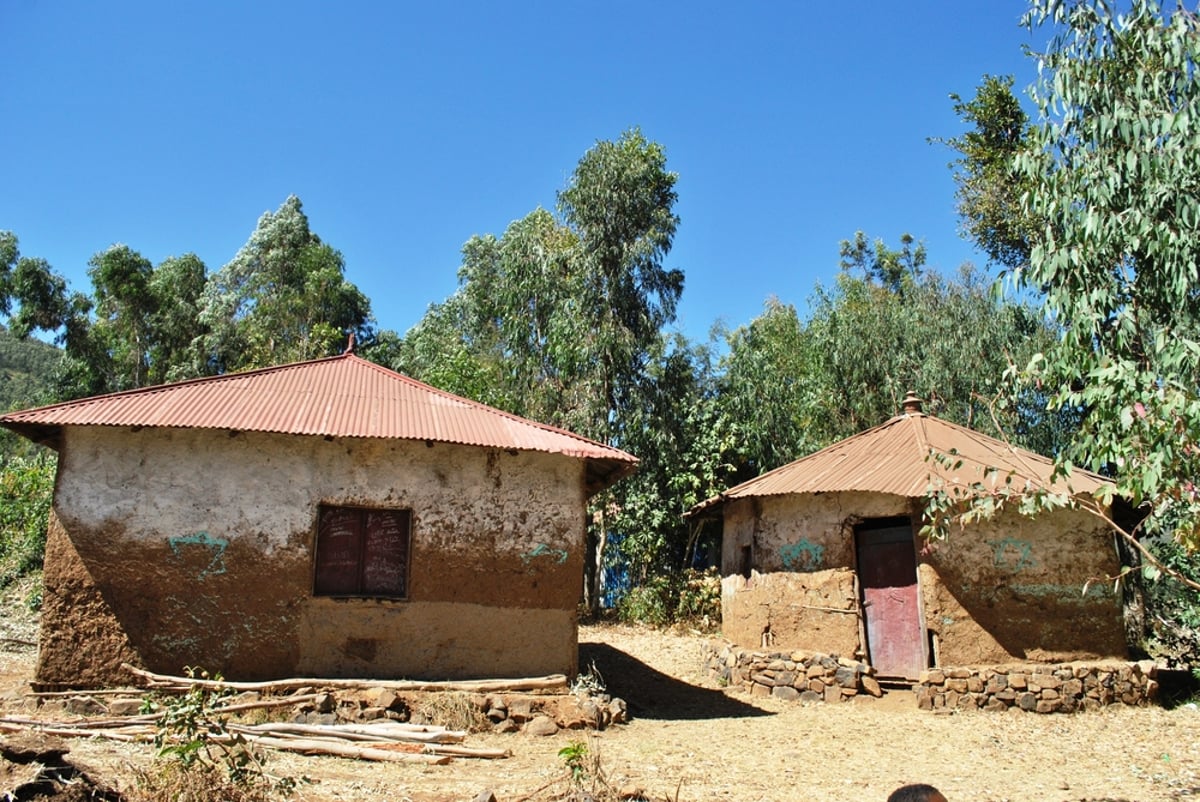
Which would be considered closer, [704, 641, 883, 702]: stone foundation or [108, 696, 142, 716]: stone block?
[108, 696, 142, 716]: stone block

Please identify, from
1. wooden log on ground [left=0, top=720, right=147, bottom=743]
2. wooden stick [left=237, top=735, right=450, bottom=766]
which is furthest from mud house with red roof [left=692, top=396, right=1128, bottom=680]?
wooden log on ground [left=0, top=720, right=147, bottom=743]

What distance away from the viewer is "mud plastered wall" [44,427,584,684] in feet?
30.0

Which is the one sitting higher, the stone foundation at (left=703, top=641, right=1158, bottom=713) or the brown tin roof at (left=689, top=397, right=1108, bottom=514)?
the brown tin roof at (left=689, top=397, right=1108, bottom=514)

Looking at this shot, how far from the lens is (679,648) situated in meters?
16.3

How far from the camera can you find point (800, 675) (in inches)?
478

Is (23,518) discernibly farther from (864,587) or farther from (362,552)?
(864,587)

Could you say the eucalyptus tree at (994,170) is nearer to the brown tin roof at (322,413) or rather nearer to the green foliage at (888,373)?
the green foliage at (888,373)

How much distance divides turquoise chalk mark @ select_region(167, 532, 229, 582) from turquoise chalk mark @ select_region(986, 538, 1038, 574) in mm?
9687

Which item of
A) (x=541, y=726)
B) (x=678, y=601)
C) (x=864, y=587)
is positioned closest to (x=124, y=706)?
(x=541, y=726)

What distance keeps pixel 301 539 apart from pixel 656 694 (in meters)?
5.73

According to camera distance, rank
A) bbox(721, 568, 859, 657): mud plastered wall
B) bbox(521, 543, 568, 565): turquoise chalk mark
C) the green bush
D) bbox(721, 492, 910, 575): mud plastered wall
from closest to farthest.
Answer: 1. bbox(521, 543, 568, 565): turquoise chalk mark
2. bbox(721, 568, 859, 657): mud plastered wall
3. bbox(721, 492, 910, 575): mud plastered wall
4. the green bush

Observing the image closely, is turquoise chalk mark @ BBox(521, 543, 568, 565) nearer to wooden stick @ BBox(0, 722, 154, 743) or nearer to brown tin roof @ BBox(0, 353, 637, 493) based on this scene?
brown tin roof @ BBox(0, 353, 637, 493)

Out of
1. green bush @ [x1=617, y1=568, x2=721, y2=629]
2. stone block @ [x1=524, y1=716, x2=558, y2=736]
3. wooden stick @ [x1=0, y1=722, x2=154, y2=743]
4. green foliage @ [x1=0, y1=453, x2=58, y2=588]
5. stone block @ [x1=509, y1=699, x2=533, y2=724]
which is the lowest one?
stone block @ [x1=524, y1=716, x2=558, y2=736]

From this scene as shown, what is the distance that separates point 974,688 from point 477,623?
6.48 meters
